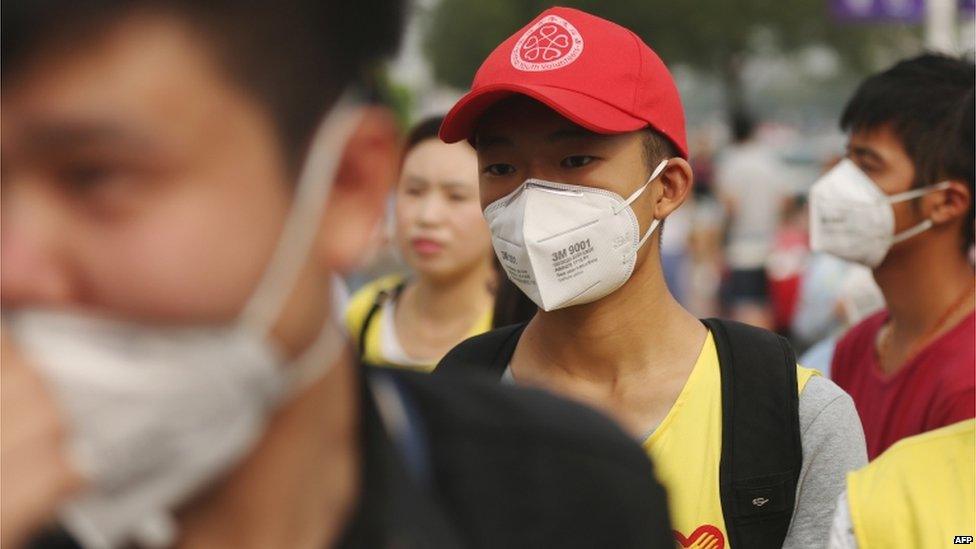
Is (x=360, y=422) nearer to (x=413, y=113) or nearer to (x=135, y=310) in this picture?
(x=135, y=310)

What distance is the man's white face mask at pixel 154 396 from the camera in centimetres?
169

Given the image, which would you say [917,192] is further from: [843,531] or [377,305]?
[377,305]

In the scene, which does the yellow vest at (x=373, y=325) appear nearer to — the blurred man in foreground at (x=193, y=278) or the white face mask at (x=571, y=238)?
the white face mask at (x=571, y=238)

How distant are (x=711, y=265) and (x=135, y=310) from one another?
16.6 meters

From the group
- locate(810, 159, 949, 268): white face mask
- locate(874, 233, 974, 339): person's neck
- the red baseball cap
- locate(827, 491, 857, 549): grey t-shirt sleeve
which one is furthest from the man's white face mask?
locate(810, 159, 949, 268): white face mask

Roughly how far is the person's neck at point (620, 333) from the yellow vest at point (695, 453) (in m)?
0.15

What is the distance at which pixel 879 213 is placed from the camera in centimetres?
447

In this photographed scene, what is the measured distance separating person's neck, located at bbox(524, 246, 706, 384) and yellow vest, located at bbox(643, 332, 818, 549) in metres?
0.15

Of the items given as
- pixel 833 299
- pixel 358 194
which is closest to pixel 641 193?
pixel 358 194

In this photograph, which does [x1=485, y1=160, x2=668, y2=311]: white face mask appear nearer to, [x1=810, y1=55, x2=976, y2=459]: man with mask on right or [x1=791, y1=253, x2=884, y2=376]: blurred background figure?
[x1=810, y1=55, x2=976, y2=459]: man with mask on right

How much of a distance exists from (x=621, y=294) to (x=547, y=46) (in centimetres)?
63

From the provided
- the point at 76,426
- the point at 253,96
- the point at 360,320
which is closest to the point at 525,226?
the point at 253,96

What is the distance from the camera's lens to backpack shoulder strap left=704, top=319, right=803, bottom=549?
115 inches

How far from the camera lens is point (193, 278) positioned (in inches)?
69.1
